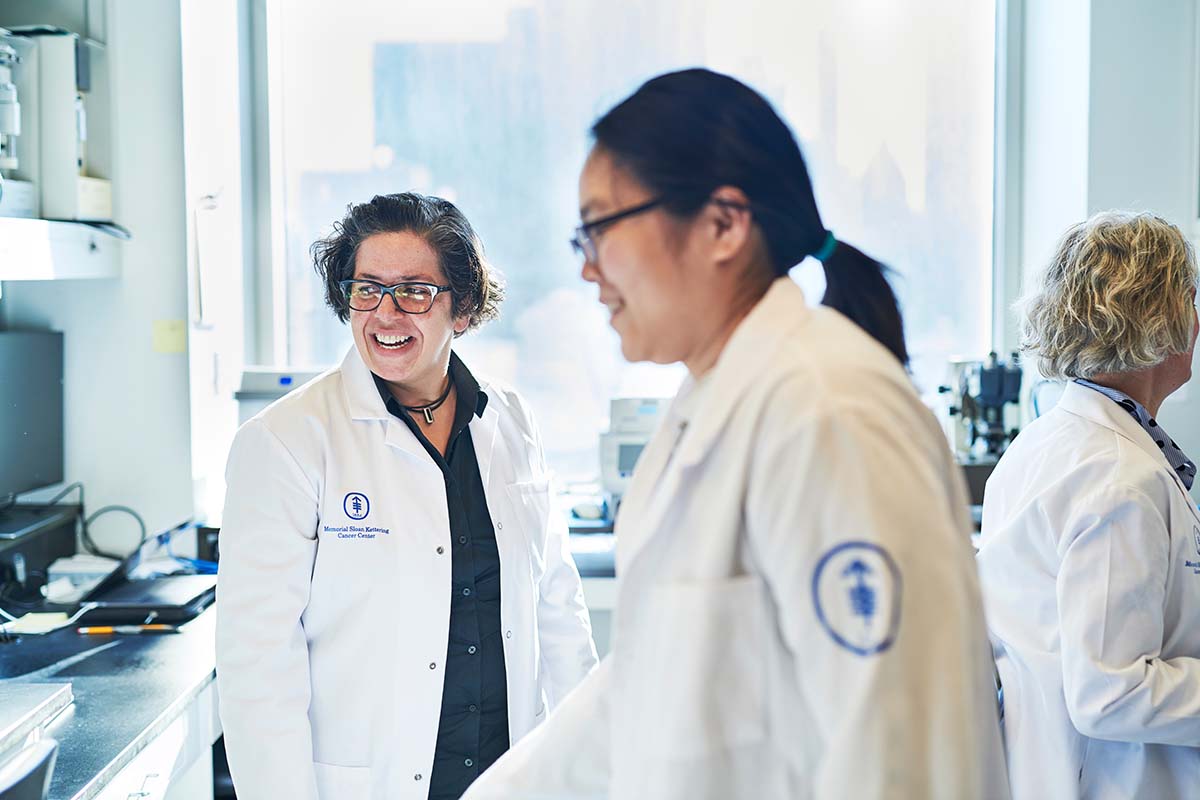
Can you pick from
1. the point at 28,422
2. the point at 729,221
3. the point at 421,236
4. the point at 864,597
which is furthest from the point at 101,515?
the point at 864,597

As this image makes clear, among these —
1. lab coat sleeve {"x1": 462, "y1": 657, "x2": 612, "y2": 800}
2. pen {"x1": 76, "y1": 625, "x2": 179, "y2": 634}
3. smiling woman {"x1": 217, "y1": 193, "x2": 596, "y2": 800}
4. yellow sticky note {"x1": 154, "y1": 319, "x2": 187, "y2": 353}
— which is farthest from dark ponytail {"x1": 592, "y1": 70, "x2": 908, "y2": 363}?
yellow sticky note {"x1": 154, "y1": 319, "x2": 187, "y2": 353}

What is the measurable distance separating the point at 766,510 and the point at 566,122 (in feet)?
9.45

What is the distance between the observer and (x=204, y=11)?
9.89ft

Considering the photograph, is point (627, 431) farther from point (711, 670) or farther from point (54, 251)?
point (711, 670)

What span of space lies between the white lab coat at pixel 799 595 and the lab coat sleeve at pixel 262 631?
0.79 meters

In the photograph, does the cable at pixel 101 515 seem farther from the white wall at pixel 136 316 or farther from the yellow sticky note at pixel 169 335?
the yellow sticky note at pixel 169 335

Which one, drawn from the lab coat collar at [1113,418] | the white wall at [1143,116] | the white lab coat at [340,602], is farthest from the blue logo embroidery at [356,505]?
the white wall at [1143,116]

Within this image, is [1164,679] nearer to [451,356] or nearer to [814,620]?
[814,620]

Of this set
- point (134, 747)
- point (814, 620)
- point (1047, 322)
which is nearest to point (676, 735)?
point (814, 620)

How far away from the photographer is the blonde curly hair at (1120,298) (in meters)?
1.48

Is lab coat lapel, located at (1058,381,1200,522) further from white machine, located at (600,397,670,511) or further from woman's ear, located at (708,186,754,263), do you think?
white machine, located at (600,397,670,511)

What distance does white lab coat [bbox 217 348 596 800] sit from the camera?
1515 millimetres

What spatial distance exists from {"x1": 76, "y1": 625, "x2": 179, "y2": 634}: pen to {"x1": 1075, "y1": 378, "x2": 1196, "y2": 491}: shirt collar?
5.94 ft

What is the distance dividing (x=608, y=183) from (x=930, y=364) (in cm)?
287
